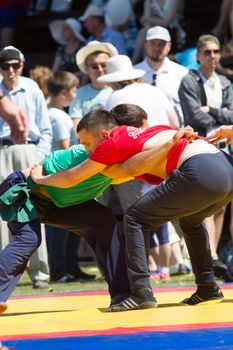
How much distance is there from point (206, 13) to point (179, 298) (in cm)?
787

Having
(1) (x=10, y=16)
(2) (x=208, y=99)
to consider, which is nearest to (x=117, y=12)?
(1) (x=10, y=16)

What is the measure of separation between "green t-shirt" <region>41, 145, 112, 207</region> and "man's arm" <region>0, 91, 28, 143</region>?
223 cm

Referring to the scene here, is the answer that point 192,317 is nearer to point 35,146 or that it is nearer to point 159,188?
point 159,188

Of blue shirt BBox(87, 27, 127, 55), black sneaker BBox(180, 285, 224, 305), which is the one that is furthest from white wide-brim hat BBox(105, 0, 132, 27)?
black sneaker BBox(180, 285, 224, 305)

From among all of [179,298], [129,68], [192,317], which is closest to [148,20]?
[129,68]

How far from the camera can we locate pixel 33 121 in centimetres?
955

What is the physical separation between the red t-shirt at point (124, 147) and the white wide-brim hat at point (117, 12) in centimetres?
688

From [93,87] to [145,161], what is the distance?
4.14 metres

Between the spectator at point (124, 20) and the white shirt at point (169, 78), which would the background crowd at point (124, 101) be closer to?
the white shirt at point (169, 78)

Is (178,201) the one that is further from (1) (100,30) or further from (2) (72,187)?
(1) (100,30)

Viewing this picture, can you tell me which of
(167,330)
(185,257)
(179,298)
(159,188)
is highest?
Result: (159,188)

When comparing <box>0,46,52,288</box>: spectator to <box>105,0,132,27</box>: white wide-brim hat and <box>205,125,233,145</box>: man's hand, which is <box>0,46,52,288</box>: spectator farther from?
<box>105,0,132,27</box>: white wide-brim hat

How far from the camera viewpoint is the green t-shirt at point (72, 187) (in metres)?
6.50

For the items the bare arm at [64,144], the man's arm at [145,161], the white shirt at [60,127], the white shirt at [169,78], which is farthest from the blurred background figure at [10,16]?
the man's arm at [145,161]
